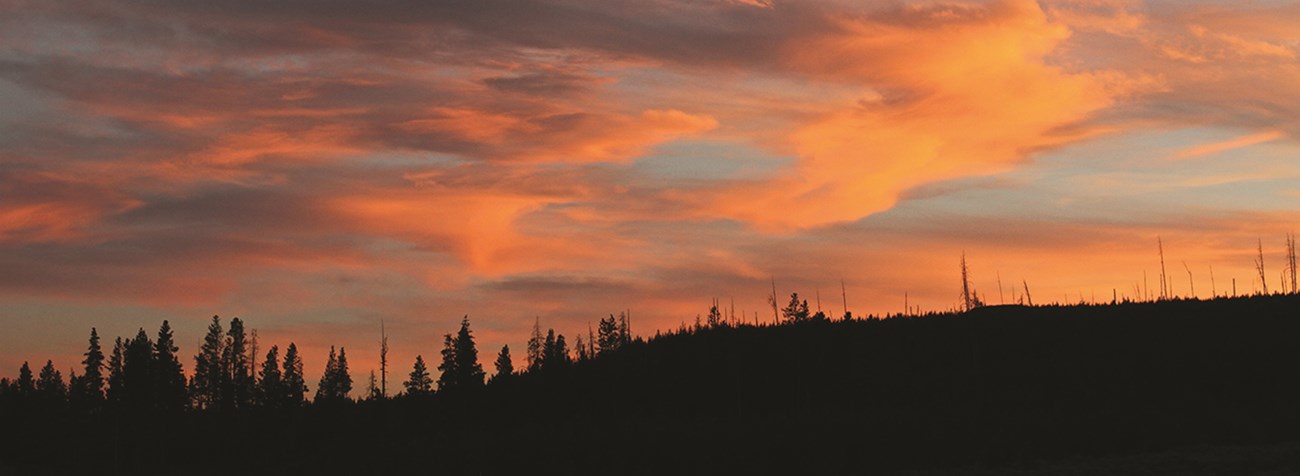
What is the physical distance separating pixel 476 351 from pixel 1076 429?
82.5 m

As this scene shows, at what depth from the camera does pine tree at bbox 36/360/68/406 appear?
14988 cm

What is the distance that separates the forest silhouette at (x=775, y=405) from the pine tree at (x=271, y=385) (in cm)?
261

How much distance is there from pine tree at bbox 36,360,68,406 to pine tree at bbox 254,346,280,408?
907 inches

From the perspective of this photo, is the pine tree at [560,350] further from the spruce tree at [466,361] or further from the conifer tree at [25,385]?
the conifer tree at [25,385]

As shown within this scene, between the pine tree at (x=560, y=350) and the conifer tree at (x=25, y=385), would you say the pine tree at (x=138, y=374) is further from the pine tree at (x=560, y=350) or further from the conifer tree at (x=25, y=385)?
the pine tree at (x=560, y=350)

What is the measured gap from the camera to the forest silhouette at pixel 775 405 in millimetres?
69625

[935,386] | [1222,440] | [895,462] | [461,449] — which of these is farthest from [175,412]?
[1222,440]

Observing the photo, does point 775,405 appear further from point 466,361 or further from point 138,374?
point 138,374

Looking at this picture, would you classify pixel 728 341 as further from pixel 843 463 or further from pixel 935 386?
pixel 843 463

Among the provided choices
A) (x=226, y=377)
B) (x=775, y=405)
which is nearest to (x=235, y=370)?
(x=226, y=377)

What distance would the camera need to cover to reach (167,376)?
14525 cm

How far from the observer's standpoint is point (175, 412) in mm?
144500

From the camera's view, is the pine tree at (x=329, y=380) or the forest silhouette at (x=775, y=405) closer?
the forest silhouette at (x=775, y=405)

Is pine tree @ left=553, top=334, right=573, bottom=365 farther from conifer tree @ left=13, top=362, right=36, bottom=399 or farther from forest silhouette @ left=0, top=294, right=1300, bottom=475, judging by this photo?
conifer tree @ left=13, top=362, right=36, bottom=399
